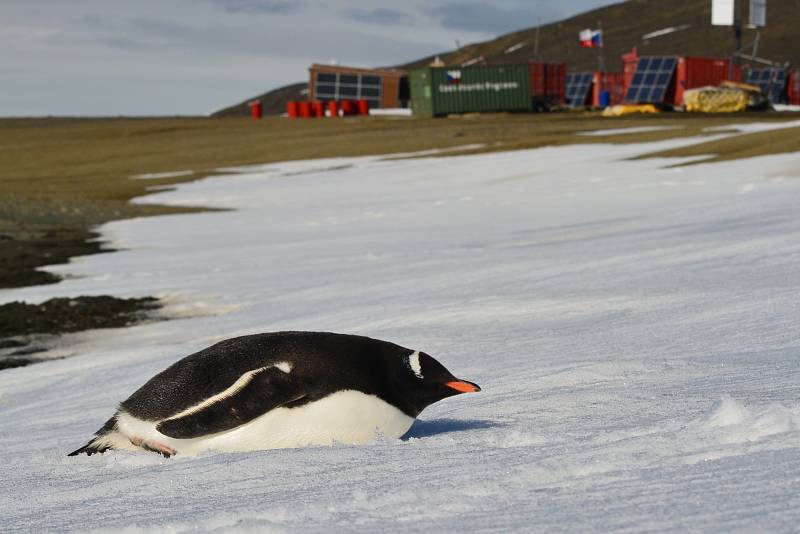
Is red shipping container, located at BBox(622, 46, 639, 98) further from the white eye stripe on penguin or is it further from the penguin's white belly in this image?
the penguin's white belly

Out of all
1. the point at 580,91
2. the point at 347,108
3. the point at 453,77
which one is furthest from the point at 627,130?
the point at 347,108

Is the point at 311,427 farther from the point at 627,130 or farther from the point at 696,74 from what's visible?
the point at 696,74

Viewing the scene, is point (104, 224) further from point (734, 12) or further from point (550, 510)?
point (734, 12)

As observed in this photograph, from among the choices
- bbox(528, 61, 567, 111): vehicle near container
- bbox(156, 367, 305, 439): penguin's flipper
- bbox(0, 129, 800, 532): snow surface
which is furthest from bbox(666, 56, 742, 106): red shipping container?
bbox(156, 367, 305, 439): penguin's flipper

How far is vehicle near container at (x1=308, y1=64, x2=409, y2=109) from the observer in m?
80.4

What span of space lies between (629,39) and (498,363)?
495 feet

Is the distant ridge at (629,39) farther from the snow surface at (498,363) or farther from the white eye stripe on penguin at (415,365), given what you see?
the white eye stripe on penguin at (415,365)

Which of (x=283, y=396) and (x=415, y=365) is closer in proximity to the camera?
(x=283, y=396)

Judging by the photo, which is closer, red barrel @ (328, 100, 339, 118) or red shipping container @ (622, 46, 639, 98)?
red shipping container @ (622, 46, 639, 98)

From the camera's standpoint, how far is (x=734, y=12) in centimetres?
5972

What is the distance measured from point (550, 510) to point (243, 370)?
1.39m

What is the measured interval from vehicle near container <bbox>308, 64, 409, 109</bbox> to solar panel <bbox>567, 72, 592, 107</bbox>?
1340cm

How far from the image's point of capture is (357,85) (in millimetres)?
81500

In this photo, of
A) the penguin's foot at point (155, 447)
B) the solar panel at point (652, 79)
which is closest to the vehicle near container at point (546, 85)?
the solar panel at point (652, 79)
